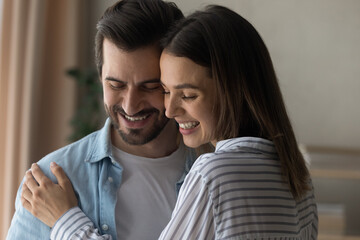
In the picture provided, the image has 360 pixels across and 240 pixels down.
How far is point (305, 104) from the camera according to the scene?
12.7ft

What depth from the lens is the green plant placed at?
3.60m

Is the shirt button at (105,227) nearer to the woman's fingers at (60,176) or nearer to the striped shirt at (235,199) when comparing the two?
the woman's fingers at (60,176)

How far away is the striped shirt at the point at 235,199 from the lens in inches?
48.1

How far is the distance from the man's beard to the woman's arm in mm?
228

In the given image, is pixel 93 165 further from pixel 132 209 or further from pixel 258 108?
pixel 258 108

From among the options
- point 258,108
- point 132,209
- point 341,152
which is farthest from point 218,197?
point 341,152

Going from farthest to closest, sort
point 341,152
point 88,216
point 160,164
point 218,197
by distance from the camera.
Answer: point 341,152 → point 160,164 → point 88,216 → point 218,197

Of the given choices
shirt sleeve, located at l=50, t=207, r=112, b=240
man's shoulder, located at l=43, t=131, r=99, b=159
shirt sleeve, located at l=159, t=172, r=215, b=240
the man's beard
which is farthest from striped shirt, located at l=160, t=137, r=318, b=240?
man's shoulder, located at l=43, t=131, r=99, b=159

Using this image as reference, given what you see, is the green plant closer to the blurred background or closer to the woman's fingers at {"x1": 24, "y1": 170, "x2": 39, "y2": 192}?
the blurred background

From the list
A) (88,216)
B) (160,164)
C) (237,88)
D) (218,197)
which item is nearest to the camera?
(218,197)

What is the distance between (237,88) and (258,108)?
8 cm

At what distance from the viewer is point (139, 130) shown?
1.61 m

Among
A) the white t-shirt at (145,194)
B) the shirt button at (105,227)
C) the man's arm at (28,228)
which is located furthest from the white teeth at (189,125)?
the man's arm at (28,228)

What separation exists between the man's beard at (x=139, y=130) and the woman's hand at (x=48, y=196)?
0.75 ft
